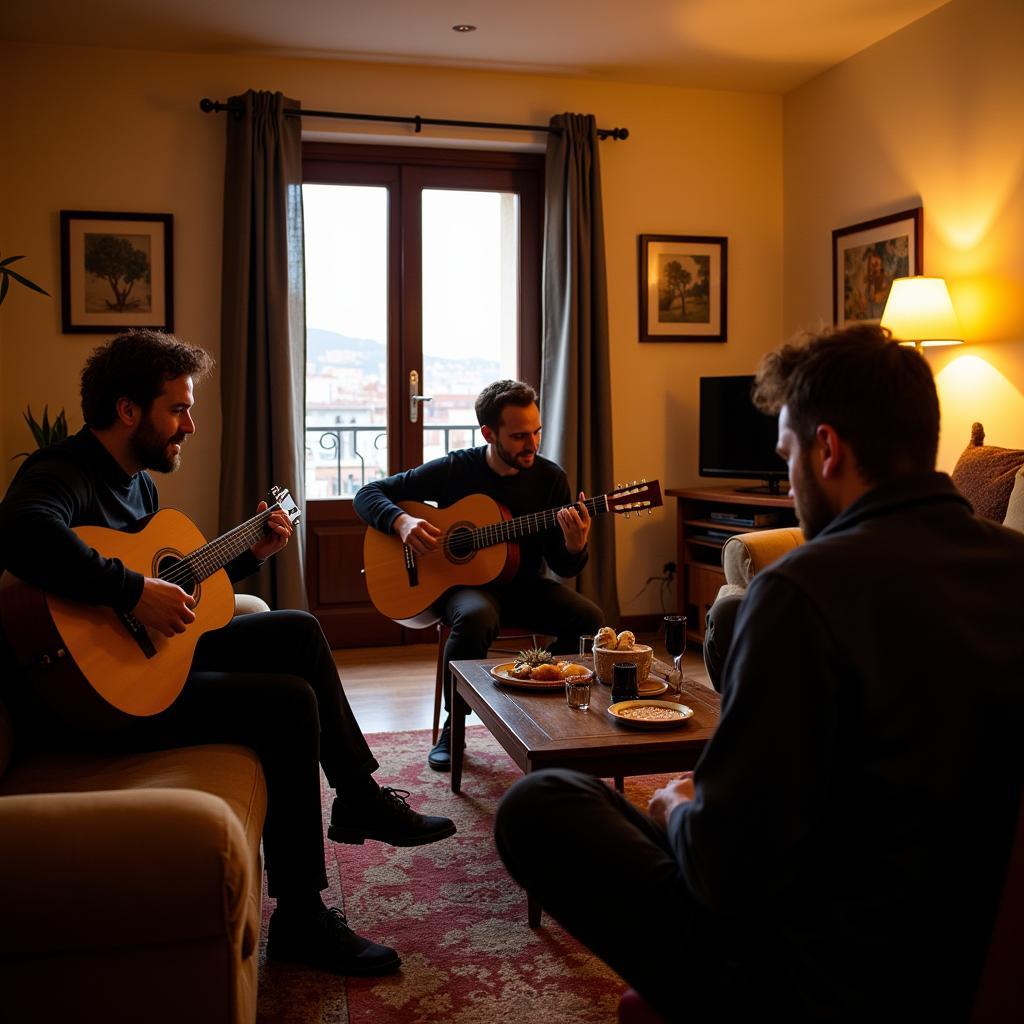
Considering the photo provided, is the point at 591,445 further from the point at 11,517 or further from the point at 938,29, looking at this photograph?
the point at 11,517

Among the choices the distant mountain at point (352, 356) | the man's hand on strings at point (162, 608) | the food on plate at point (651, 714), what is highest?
the distant mountain at point (352, 356)

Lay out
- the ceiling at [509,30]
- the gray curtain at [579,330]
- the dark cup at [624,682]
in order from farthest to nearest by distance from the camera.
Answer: the gray curtain at [579,330]
the ceiling at [509,30]
the dark cup at [624,682]

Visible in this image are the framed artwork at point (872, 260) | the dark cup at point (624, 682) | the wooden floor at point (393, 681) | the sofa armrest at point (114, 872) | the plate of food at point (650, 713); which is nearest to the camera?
the sofa armrest at point (114, 872)

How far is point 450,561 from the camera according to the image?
331 cm

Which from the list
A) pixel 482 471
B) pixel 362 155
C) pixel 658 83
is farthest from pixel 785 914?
pixel 658 83

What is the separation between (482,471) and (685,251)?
229 cm

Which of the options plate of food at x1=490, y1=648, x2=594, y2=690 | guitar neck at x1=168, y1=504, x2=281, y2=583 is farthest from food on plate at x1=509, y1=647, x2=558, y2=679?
guitar neck at x1=168, y1=504, x2=281, y2=583

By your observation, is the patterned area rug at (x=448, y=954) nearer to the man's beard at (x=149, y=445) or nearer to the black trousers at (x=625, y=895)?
the black trousers at (x=625, y=895)

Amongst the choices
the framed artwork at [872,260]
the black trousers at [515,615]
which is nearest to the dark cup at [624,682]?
the black trousers at [515,615]

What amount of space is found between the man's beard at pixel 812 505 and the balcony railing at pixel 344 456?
12.5 feet

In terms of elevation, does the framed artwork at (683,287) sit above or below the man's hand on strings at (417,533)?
above

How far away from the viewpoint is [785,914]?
1.08 metres

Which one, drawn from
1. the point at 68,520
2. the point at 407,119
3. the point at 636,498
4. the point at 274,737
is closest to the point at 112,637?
the point at 68,520

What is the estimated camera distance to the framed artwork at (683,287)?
5160 millimetres
